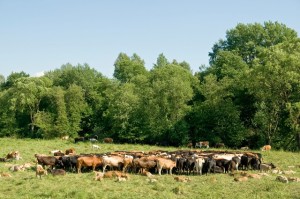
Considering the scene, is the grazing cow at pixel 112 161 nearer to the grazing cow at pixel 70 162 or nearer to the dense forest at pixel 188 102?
the grazing cow at pixel 70 162

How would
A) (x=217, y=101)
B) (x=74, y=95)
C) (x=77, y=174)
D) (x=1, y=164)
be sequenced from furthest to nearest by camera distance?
(x=74, y=95) < (x=217, y=101) < (x=1, y=164) < (x=77, y=174)

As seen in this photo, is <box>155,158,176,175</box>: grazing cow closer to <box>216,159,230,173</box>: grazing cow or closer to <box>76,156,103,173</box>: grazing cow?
<box>216,159,230,173</box>: grazing cow

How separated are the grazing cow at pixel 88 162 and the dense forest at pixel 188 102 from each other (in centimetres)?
2367

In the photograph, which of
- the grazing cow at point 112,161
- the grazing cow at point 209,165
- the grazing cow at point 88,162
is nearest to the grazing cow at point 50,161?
the grazing cow at point 88,162

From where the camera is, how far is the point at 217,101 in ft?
159

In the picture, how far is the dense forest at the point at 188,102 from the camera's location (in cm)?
4262

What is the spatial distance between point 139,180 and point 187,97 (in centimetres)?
3254

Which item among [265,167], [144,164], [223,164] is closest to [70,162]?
[144,164]

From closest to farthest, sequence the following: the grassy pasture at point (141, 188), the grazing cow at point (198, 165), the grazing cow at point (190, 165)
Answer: the grassy pasture at point (141, 188) < the grazing cow at point (198, 165) < the grazing cow at point (190, 165)

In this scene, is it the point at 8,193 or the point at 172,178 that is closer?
the point at 8,193

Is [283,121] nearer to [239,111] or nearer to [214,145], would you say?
[239,111]

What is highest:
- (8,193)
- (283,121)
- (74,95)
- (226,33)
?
(226,33)

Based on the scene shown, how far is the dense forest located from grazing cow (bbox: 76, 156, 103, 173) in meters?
23.7

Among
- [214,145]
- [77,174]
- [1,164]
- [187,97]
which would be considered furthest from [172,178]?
Answer: [187,97]
